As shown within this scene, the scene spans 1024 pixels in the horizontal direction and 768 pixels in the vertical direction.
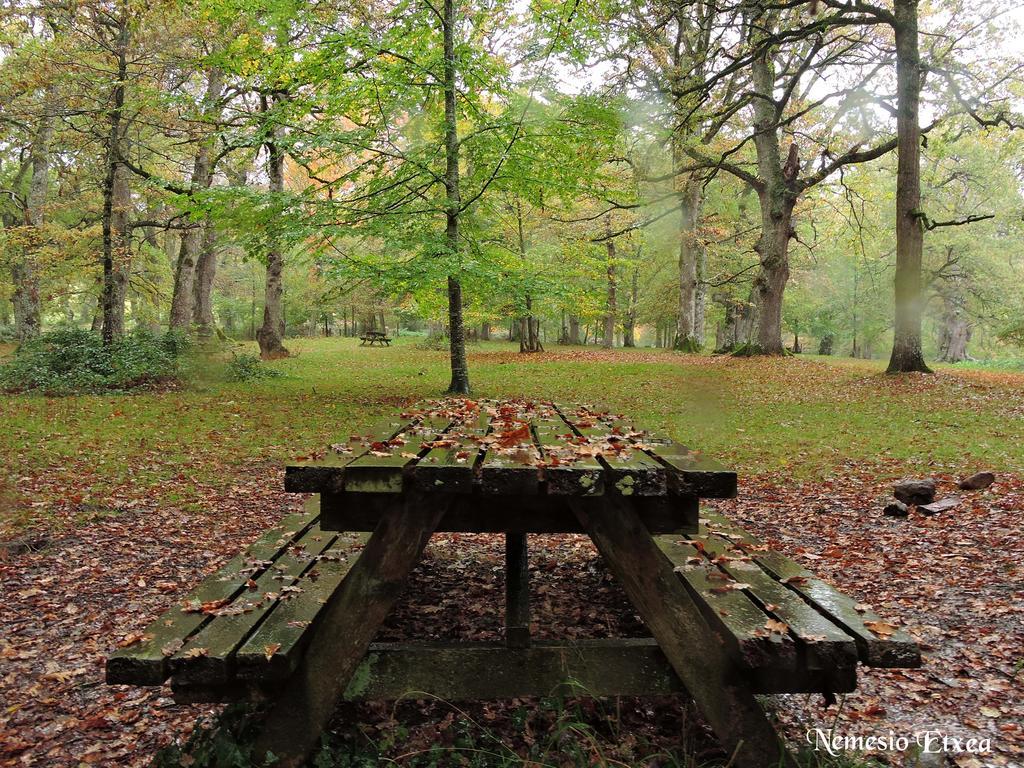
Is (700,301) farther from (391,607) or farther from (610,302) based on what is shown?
(391,607)

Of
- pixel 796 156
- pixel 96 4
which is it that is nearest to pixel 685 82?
pixel 796 156

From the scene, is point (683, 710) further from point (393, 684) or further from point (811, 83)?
point (811, 83)

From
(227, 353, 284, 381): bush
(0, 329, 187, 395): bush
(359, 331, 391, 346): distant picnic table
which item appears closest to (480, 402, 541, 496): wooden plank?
(0, 329, 187, 395): bush

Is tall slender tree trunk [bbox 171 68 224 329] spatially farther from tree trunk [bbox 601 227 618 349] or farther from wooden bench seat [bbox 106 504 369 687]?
wooden bench seat [bbox 106 504 369 687]

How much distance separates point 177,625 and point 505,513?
1.38 meters

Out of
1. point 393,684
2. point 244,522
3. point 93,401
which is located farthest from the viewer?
point 93,401

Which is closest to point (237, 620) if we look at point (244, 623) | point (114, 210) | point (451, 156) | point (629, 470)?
point (244, 623)

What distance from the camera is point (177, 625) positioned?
97.3 inches

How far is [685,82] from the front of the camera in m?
15.0

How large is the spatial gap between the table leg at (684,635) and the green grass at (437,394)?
5414 millimetres

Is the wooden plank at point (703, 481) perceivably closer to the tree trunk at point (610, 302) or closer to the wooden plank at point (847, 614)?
the wooden plank at point (847, 614)

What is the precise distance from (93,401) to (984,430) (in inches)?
579

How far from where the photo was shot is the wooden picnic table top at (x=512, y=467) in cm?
229

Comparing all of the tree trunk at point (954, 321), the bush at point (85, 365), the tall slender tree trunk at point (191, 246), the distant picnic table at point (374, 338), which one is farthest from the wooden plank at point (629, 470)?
the tree trunk at point (954, 321)
